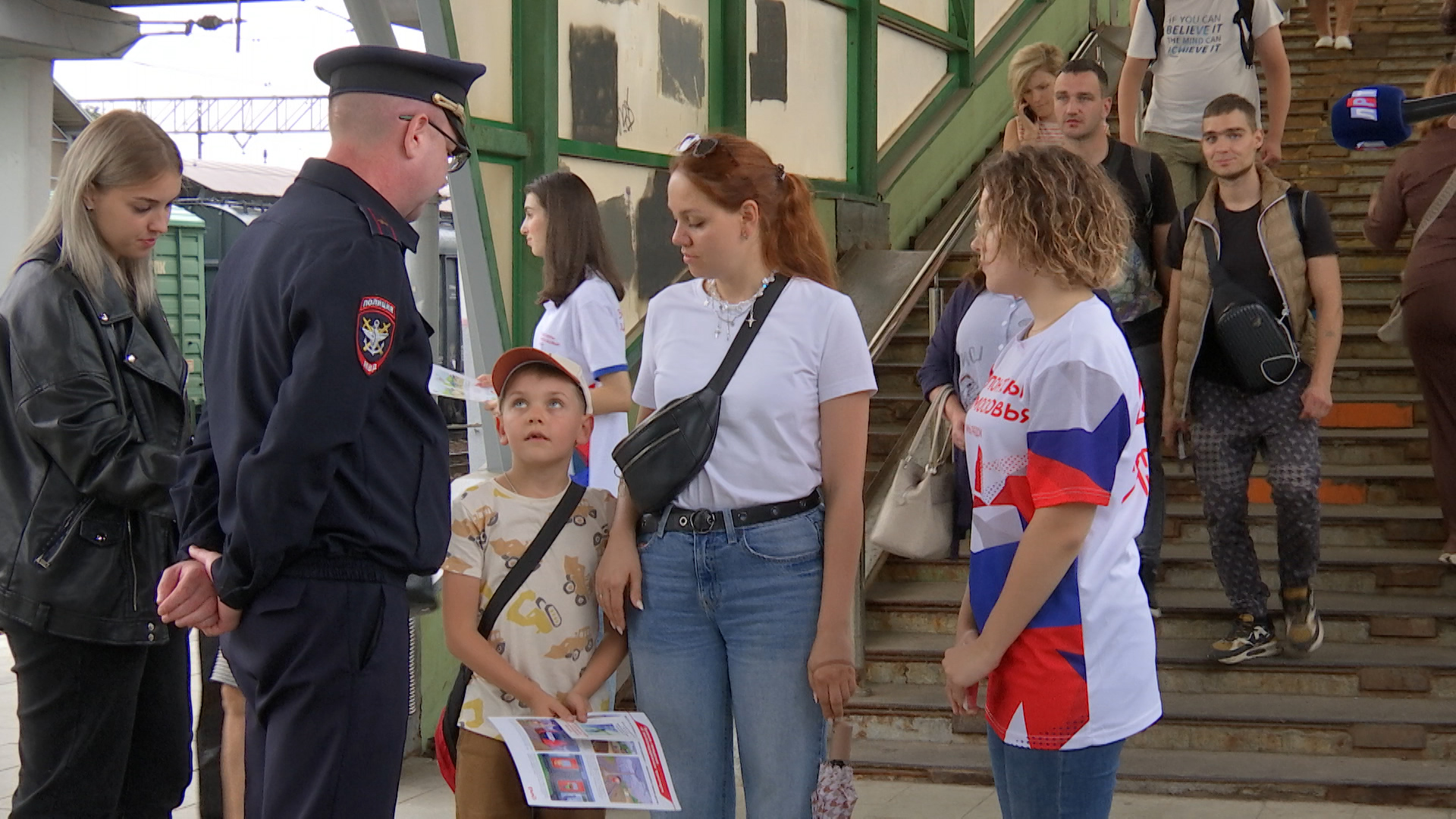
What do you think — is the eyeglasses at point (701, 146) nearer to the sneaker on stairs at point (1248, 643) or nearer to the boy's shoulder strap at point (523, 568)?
the boy's shoulder strap at point (523, 568)

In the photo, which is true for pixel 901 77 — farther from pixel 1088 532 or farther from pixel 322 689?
pixel 322 689

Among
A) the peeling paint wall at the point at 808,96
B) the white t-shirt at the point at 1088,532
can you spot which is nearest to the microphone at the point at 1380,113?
the white t-shirt at the point at 1088,532

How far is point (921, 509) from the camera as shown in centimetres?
316

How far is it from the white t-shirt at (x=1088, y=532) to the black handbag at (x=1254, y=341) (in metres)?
2.47

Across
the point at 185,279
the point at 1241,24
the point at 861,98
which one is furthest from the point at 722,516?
the point at 185,279

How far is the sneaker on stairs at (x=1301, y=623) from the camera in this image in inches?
196

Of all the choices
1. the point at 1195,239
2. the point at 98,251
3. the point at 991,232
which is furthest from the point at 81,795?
the point at 1195,239

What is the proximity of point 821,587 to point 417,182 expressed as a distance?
107cm

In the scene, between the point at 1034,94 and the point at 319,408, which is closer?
the point at 319,408

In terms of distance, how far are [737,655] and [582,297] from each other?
183 cm

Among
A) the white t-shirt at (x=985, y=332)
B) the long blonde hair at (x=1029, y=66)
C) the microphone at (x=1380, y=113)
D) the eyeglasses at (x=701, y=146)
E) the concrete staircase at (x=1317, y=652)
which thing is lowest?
the concrete staircase at (x=1317, y=652)

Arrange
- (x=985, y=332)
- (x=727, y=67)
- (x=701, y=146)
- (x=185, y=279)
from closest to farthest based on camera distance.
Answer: (x=701, y=146) → (x=985, y=332) → (x=727, y=67) → (x=185, y=279)

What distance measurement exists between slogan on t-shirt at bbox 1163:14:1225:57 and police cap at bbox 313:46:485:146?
4251 mm

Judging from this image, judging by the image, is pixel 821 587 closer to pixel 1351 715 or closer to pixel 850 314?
pixel 850 314
